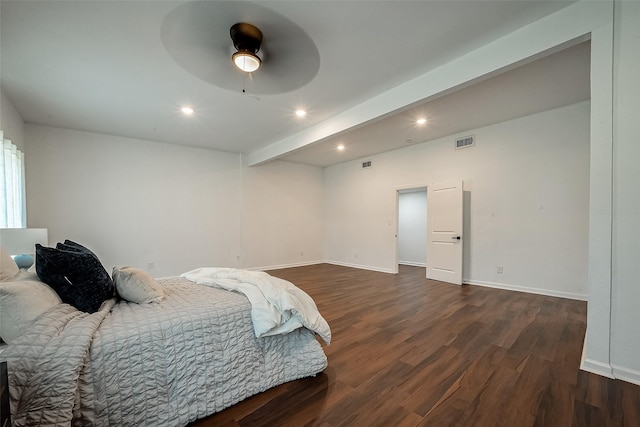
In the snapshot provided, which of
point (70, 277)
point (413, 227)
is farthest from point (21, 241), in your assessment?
point (413, 227)

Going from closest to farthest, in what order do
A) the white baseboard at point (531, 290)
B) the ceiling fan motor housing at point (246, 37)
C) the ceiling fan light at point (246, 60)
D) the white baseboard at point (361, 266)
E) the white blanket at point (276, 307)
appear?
the white blanket at point (276, 307) → the ceiling fan motor housing at point (246, 37) → the ceiling fan light at point (246, 60) → the white baseboard at point (531, 290) → the white baseboard at point (361, 266)

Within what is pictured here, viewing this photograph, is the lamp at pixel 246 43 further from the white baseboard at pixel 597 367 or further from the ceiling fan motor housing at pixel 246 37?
the white baseboard at pixel 597 367

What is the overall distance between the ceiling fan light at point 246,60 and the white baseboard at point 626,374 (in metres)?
3.74

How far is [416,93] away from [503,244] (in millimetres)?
3202

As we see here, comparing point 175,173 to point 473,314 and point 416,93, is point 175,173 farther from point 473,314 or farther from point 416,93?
point 473,314

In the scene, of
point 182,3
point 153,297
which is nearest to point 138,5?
point 182,3

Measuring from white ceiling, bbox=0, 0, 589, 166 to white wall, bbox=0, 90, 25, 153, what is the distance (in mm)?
121

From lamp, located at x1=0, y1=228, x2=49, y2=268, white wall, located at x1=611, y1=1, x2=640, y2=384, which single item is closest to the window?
lamp, located at x1=0, y1=228, x2=49, y2=268

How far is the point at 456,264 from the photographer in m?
4.83

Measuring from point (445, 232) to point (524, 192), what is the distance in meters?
1.41

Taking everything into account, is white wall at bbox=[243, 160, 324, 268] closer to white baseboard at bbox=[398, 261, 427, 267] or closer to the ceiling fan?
white baseboard at bbox=[398, 261, 427, 267]

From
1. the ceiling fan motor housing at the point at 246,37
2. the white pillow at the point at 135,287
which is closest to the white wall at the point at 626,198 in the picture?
the ceiling fan motor housing at the point at 246,37

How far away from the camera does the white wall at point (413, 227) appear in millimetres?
7367

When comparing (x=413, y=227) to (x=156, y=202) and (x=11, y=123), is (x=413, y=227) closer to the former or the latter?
(x=156, y=202)
